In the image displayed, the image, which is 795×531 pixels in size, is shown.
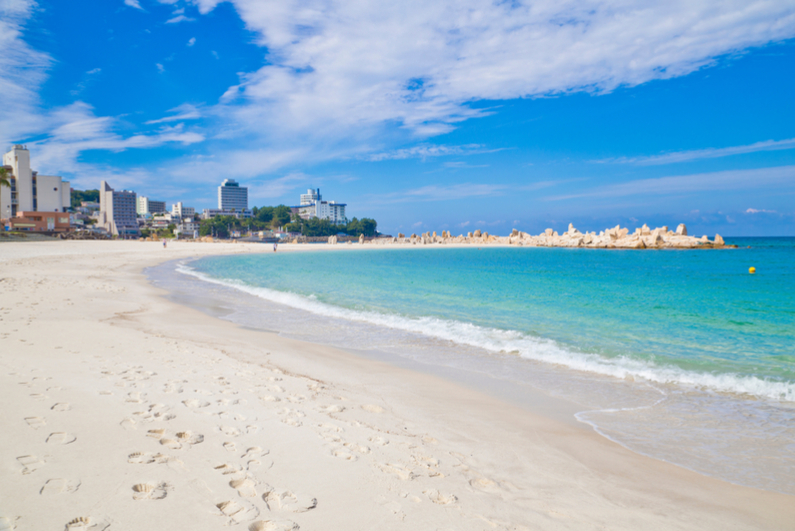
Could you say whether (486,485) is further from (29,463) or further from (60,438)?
(60,438)

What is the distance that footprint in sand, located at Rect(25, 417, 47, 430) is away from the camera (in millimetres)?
3473

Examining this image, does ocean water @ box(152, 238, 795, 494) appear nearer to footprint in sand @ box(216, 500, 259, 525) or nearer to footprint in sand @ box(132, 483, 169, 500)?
footprint in sand @ box(216, 500, 259, 525)

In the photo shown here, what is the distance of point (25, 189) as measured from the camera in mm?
79125

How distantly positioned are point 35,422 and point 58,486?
Answer: 1.35m

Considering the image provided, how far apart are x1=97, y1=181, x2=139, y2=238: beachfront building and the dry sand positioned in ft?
531

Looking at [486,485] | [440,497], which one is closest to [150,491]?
[440,497]

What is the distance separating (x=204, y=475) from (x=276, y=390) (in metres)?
2.41

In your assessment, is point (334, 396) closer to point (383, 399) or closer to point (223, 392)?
point (383, 399)

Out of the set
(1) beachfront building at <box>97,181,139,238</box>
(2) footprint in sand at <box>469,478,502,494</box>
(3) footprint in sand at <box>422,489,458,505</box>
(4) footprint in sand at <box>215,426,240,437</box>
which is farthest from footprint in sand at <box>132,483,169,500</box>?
(1) beachfront building at <box>97,181,139,238</box>

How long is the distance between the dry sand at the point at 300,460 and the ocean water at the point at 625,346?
96 centimetres

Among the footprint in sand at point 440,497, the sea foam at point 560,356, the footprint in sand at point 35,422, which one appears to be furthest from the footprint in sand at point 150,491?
the sea foam at point 560,356

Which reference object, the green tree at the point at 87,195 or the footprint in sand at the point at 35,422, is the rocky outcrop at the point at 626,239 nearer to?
the footprint in sand at the point at 35,422

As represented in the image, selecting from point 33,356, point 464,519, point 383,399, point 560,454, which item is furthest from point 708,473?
point 33,356

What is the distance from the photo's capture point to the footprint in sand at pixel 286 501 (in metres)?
2.69
